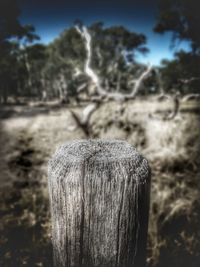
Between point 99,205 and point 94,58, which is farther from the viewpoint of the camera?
point 94,58

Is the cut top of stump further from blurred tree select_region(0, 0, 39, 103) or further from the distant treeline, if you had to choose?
blurred tree select_region(0, 0, 39, 103)

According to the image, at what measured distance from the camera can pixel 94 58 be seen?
15.0 metres

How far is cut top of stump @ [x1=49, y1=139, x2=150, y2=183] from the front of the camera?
837mm

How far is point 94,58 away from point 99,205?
1503 cm

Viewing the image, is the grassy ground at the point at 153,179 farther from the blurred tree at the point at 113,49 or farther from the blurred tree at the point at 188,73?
the blurred tree at the point at 113,49

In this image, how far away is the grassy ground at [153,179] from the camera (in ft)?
8.36

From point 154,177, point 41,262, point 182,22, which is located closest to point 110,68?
point 182,22

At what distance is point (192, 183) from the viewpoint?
13.0 feet

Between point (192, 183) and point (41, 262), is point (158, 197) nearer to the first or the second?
point (192, 183)

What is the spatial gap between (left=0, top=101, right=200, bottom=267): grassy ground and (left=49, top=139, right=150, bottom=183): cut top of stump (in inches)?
66.5

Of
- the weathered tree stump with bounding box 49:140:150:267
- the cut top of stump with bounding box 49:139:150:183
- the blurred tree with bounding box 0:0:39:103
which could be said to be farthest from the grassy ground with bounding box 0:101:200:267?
the blurred tree with bounding box 0:0:39:103

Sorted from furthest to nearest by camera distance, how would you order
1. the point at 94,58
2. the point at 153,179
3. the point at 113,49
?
the point at 113,49, the point at 94,58, the point at 153,179

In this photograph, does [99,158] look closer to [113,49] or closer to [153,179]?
[153,179]

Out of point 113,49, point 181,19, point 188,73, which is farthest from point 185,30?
point 113,49
